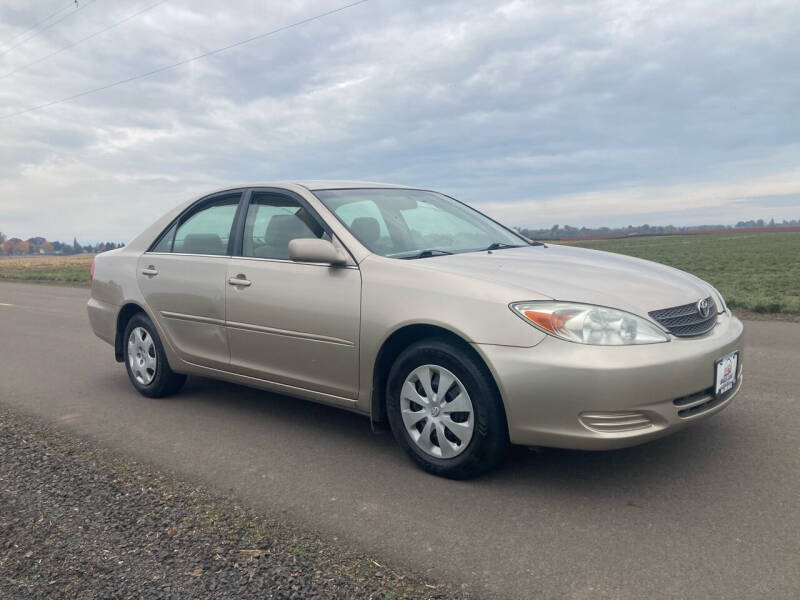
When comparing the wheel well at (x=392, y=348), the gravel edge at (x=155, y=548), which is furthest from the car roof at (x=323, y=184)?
the gravel edge at (x=155, y=548)

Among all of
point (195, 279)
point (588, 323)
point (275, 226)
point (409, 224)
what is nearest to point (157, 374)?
point (195, 279)

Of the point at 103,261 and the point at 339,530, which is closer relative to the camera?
the point at 339,530

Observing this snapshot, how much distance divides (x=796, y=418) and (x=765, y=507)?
1548 mm

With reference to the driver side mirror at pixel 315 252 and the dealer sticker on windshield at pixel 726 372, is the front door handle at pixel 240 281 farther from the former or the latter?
the dealer sticker on windshield at pixel 726 372

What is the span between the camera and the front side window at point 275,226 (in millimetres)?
4605

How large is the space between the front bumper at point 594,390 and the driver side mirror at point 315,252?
109 centimetres

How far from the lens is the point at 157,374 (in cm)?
569

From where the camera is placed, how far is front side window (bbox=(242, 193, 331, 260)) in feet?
15.1

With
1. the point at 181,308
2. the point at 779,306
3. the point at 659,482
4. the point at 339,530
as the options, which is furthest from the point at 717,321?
the point at 779,306

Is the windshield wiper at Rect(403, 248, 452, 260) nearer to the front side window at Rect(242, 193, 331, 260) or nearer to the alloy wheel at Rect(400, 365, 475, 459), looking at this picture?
the front side window at Rect(242, 193, 331, 260)

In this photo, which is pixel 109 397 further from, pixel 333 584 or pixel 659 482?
pixel 659 482

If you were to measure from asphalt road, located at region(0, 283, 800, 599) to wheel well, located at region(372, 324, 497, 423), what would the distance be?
1.14 ft

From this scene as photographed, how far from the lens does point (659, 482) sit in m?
3.62

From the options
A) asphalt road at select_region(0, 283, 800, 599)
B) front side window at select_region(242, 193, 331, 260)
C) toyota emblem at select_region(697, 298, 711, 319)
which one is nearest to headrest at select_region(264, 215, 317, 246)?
front side window at select_region(242, 193, 331, 260)
